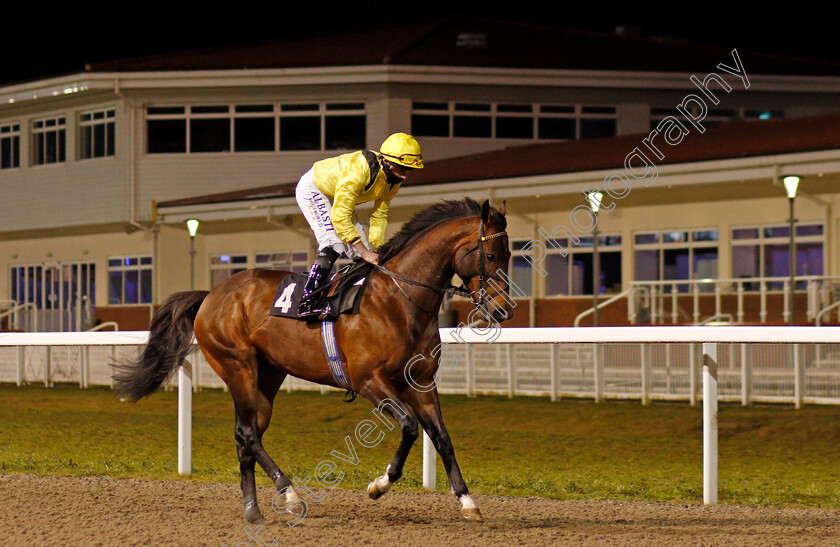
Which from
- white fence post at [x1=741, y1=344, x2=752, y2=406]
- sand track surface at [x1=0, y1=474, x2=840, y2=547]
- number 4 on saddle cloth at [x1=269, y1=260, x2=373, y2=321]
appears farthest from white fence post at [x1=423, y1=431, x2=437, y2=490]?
white fence post at [x1=741, y1=344, x2=752, y2=406]

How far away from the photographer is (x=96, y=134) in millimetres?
23562

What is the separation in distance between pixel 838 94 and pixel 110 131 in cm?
1497

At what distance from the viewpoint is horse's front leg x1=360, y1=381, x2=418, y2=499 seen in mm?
5254

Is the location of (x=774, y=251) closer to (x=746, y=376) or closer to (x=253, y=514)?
(x=746, y=376)

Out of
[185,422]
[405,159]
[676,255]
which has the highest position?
[405,159]

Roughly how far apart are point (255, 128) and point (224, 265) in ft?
9.34

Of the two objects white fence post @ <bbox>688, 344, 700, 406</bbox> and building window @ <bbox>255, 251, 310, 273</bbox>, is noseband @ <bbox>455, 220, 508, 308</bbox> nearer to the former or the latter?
white fence post @ <bbox>688, 344, 700, 406</bbox>

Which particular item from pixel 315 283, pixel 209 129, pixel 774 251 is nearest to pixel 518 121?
pixel 209 129

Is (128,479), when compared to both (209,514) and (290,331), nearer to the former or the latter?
(209,514)

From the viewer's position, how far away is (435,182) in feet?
57.8

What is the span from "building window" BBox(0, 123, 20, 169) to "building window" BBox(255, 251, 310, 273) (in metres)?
6.87

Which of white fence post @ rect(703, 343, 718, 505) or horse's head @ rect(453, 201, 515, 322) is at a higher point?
horse's head @ rect(453, 201, 515, 322)

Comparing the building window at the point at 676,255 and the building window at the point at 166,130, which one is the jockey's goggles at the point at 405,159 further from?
the building window at the point at 166,130

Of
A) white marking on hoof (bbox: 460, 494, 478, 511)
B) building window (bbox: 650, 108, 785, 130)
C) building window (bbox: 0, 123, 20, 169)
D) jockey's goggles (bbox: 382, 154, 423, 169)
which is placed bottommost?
white marking on hoof (bbox: 460, 494, 478, 511)
